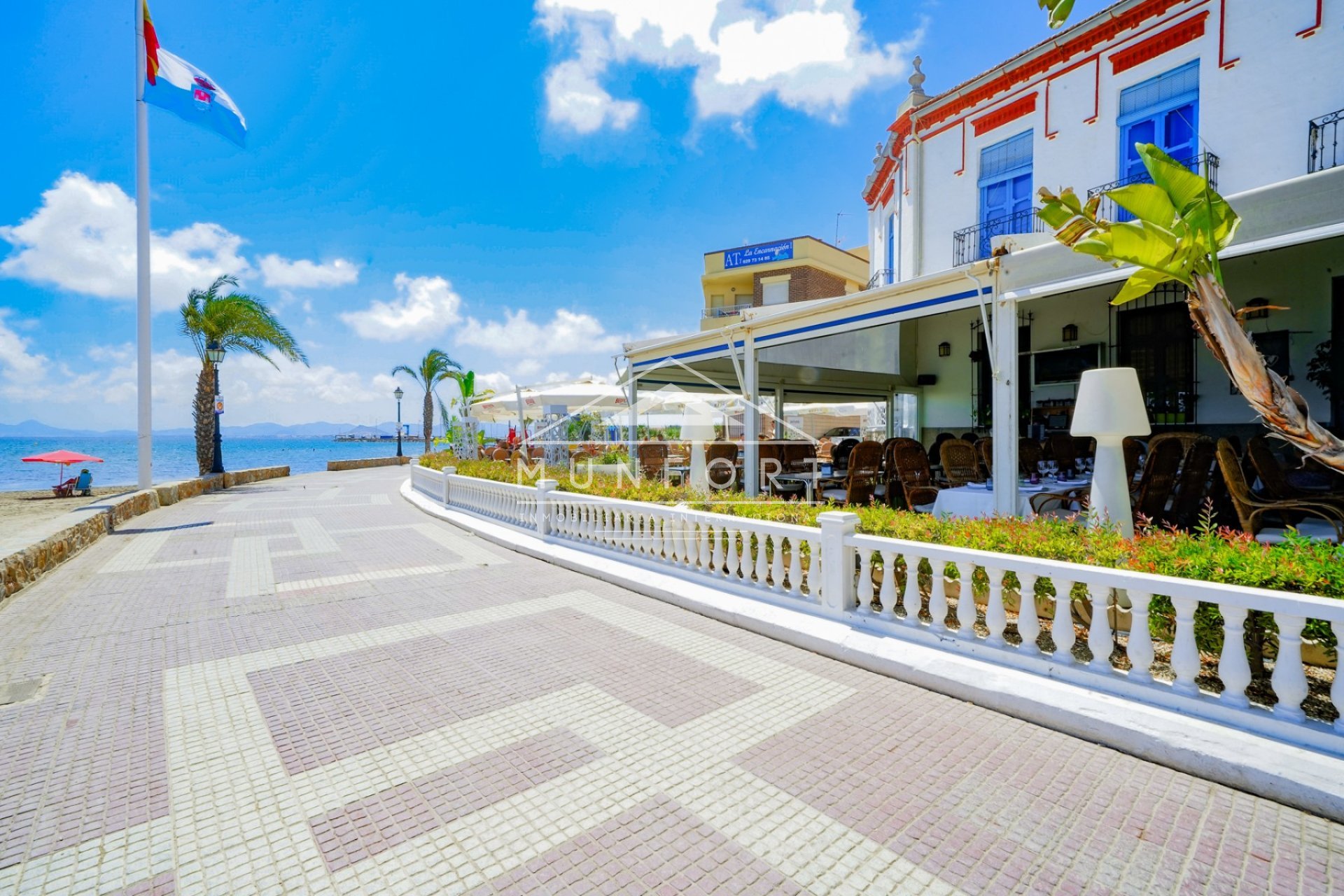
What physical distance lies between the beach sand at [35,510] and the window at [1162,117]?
15.6 metres

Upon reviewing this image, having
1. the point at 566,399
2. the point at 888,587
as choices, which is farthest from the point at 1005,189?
the point at 888,587

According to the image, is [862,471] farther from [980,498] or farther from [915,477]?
[980,498]

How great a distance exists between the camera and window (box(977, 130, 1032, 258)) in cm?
1079

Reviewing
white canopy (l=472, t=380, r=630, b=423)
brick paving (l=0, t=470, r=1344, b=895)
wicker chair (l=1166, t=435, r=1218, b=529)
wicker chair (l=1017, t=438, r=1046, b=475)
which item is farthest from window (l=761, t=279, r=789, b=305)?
brick paving (l=0, t=470, r=1344, b=895)

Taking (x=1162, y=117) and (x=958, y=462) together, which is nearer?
(x=958, y=462)

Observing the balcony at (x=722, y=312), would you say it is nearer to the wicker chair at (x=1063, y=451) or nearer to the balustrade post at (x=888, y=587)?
the wicker chair at (x=1063, y=451)

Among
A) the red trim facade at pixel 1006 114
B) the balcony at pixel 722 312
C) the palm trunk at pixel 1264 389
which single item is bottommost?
the palm trunk at pixel 1264 389

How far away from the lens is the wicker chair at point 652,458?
11.2 metres

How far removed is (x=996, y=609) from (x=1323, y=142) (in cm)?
923

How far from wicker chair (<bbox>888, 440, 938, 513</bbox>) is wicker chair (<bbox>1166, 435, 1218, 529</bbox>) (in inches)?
83.2

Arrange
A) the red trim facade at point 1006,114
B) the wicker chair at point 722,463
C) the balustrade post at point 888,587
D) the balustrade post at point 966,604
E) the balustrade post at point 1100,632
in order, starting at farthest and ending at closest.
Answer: the red trim facade at point 1006,114, the wicker chair at point 722,463, the balustrade post at point 888,587, the balustrade post at point 966,604, the balustrade post at point 1100,632

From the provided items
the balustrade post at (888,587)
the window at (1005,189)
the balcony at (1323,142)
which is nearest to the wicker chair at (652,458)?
the window at (1005,189)

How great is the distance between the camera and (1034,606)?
3.19 m

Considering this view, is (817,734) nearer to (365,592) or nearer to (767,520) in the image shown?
(767,520)
